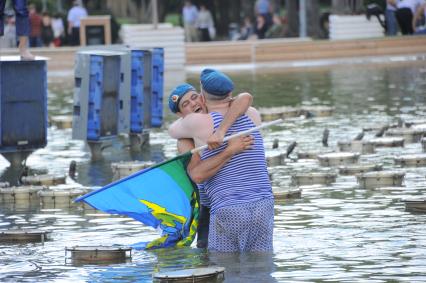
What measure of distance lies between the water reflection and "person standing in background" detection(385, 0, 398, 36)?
19.0 m

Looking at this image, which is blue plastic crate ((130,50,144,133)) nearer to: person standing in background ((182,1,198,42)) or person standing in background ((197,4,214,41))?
person standing in background ((182,1,198,42))

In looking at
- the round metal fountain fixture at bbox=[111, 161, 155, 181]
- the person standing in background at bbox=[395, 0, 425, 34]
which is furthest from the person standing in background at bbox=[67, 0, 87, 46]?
the round metal fountain fixture at bbox=[111, 161, 155, 181]

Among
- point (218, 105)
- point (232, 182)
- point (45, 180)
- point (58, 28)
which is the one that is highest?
point (218, 105)

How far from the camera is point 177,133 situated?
32.9ft

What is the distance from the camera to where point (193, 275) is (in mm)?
9141

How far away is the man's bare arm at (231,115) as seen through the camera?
9.67 m

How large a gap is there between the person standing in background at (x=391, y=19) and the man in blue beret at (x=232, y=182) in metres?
30.3

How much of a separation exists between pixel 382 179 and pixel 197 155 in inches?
177

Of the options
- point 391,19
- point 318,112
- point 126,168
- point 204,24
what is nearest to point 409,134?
point 318,112

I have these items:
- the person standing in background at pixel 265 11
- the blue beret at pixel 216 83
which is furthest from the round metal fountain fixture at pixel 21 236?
the person standing in background at pixel 265 11

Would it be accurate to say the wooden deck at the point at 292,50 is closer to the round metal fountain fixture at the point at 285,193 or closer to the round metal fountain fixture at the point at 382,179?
the round metal fountain fixture at the point at 382,179

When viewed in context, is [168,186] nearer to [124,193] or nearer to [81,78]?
[124,193]

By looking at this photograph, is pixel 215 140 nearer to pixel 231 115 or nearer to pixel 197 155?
pixel 231 115

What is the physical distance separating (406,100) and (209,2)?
34.6m
